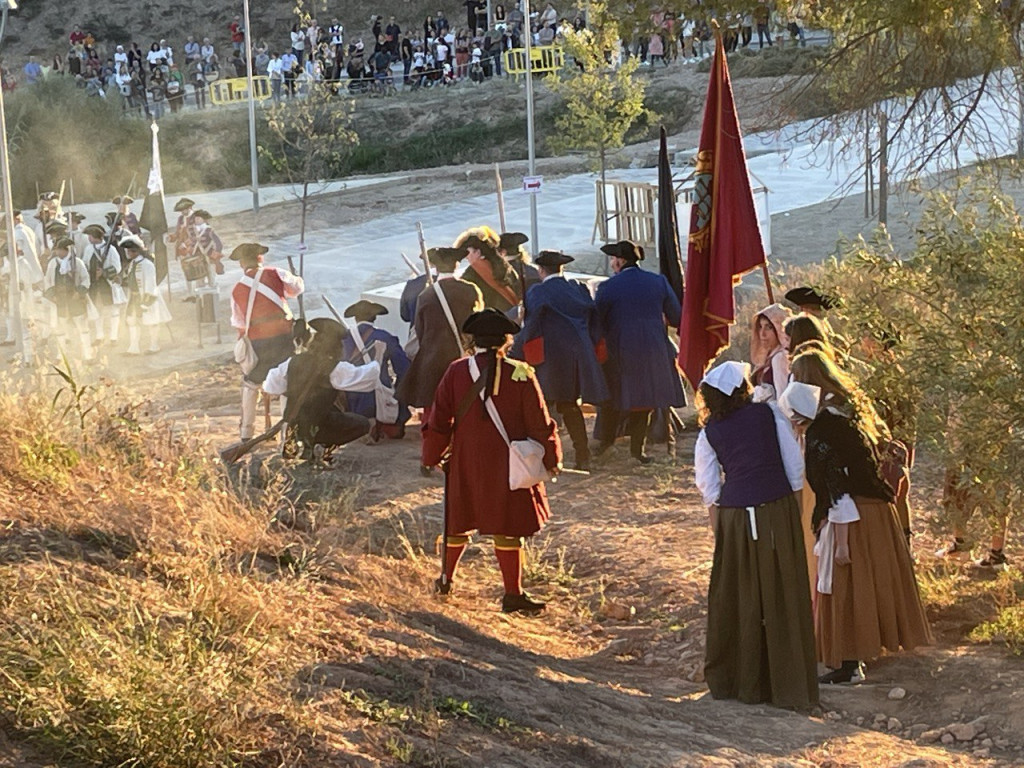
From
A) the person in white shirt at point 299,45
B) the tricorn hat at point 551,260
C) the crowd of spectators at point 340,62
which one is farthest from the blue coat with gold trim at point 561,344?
the person in white shirt at point 299,45

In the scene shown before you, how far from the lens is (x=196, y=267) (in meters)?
19.1

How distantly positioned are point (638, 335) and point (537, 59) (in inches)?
1151

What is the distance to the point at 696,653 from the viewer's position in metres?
7.51

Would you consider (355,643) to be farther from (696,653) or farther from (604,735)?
(696,653)

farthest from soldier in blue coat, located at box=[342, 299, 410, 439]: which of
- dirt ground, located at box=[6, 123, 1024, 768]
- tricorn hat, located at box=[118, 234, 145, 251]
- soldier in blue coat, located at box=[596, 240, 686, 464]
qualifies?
tricorn hat, located at box=[118, 234, 145, 251]

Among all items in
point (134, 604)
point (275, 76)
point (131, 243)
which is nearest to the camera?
point (134, 604)

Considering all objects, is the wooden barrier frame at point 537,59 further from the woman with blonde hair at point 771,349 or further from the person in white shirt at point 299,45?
the woman with blonde hair at point 771,349

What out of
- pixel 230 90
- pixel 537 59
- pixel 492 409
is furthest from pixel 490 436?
pixel 230 90

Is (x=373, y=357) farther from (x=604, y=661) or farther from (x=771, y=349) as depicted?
(x=604, y=661)

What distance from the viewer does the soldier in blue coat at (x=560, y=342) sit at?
35.9 feet

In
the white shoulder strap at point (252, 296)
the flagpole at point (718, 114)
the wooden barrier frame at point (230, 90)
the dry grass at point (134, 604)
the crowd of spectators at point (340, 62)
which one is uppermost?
the crowd of spectators at point (340, 62)

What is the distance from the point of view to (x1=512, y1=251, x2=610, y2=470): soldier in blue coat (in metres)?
10.9

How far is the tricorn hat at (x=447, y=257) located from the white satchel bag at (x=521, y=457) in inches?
138

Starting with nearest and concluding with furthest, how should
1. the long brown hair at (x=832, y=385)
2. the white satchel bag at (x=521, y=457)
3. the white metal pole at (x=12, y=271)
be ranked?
the long brown hair at (x=832, y=385) < the white satchel bag at (x=521, y=457) < the white metal pole at (x=12, y=271)
